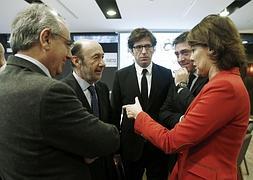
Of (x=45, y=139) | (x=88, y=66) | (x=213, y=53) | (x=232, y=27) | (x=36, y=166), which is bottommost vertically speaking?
(x=36, y=166)

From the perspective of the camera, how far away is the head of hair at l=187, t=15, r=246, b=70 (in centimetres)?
123

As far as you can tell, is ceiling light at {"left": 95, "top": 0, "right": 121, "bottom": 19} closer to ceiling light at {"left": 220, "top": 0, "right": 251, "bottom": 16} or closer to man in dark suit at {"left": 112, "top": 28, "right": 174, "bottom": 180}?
ceiling light at {"left": 220, "top": 0, "right": 251, "bottom": 16}

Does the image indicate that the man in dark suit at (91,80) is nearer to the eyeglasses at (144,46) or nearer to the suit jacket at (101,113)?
the suit jacket at (101,113)

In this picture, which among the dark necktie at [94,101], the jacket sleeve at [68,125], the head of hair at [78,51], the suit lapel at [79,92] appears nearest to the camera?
the jacket sleeve at [68,125]

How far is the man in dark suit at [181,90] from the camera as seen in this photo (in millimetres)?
1817

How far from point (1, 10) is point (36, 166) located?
5.17 metres

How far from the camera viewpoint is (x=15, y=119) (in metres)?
0.94

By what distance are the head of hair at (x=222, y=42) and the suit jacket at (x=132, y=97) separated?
3.22 ft

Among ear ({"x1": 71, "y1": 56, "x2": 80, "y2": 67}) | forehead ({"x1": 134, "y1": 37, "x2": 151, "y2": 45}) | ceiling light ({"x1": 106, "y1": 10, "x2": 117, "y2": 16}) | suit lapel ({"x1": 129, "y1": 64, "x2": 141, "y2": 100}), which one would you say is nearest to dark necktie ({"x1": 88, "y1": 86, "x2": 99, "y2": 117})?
ear ({"x1": 71, "y1": 56, "x2": 80, "y2": 67})

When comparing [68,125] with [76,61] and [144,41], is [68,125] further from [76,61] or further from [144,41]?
[144,41]

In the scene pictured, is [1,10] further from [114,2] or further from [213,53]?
[213,53]

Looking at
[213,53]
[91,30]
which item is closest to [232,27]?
[213,53]

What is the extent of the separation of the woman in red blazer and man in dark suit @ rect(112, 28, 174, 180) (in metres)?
0.82

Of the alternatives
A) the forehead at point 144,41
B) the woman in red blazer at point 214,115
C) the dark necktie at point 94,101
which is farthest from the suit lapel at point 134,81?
the woman in red blazer at point 214,115
